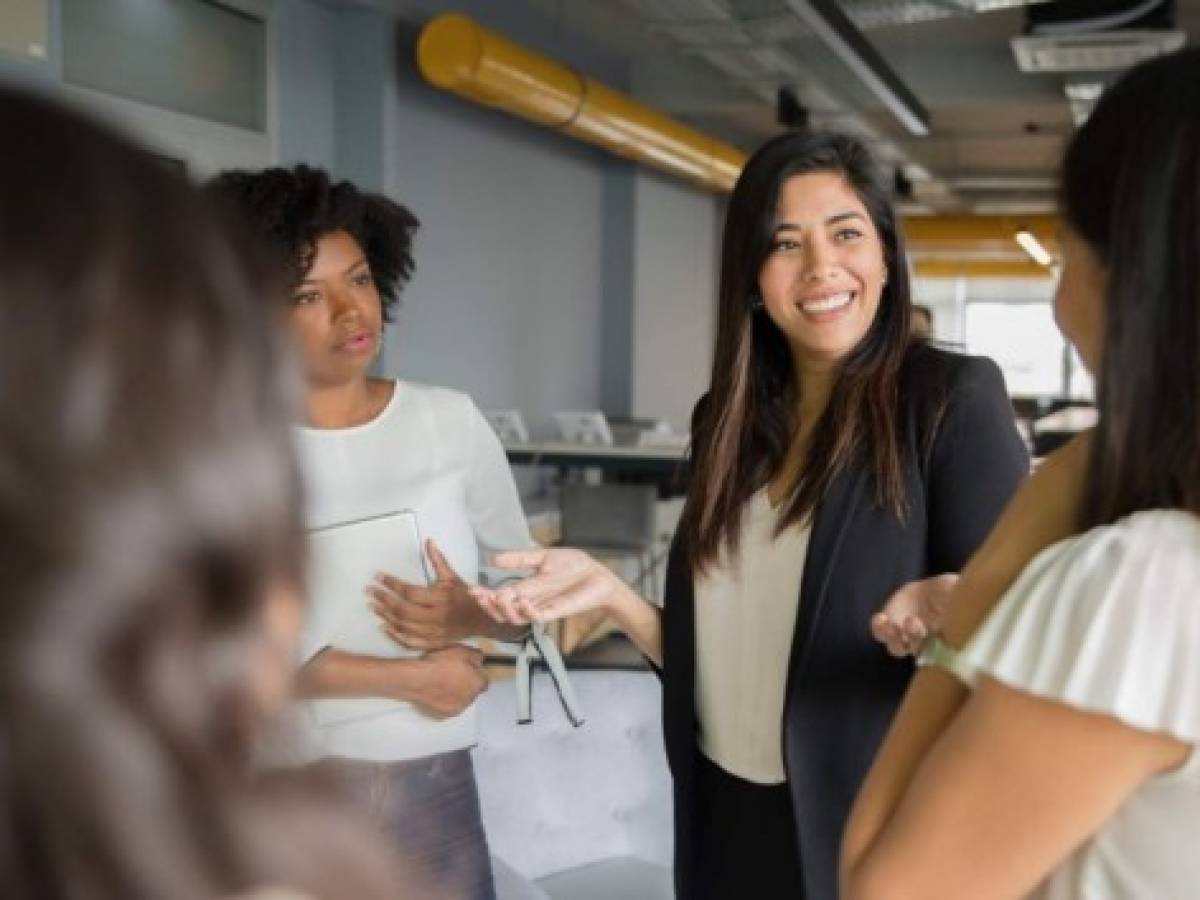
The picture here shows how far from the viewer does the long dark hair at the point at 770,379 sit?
1.50 meters

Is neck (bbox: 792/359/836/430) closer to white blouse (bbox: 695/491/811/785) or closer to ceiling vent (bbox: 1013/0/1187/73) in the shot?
white blouse (bbox: 695/491/811/785)

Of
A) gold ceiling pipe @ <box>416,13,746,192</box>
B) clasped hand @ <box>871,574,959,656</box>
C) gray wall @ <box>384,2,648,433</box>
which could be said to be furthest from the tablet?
gray wall @ <box>384,2,648,433</box>

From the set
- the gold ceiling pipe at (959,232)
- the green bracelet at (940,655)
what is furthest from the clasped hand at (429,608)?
the gold ceiling pipe at (959,232)

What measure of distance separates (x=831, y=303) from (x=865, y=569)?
1.07 ft

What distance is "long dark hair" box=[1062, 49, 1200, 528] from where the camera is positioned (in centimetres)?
75

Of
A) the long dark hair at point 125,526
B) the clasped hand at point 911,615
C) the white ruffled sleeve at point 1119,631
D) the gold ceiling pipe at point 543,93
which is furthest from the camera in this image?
the gold ceiling pipe at point 543,93

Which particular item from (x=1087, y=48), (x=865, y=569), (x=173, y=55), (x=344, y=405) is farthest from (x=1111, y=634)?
(x=1087, y=48)

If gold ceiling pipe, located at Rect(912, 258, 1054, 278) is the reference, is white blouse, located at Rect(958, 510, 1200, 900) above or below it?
below

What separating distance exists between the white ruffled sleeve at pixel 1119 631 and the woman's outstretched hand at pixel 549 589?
791 millimetres

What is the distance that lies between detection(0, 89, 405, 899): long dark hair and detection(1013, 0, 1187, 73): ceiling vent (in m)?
5.86

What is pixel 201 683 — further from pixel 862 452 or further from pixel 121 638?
pixel 862 452

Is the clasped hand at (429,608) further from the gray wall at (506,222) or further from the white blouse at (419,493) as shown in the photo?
the gray wall at (506,222)

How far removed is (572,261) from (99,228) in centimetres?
814

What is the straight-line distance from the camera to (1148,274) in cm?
76
